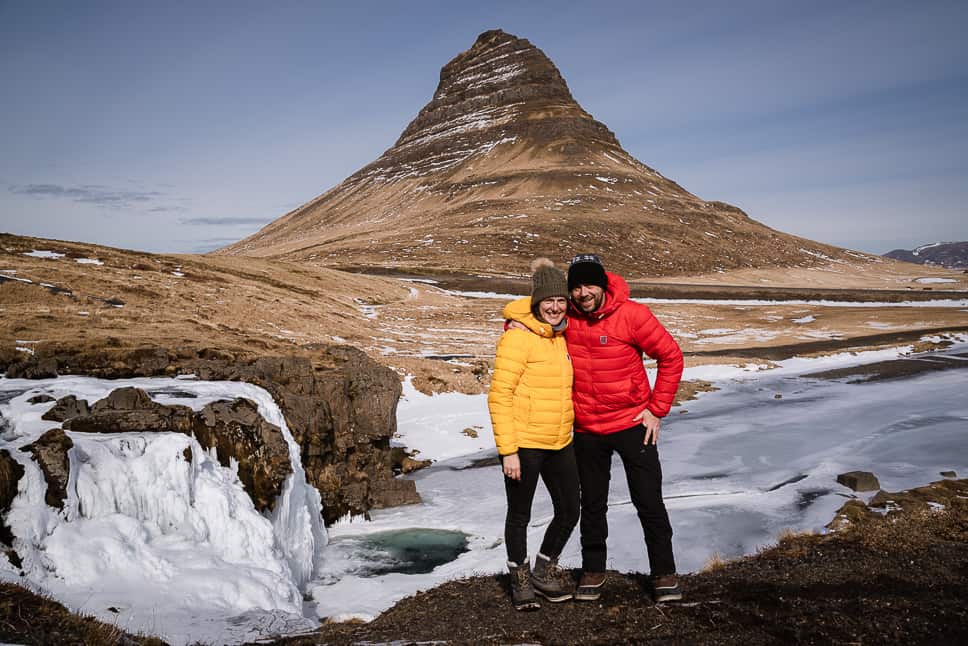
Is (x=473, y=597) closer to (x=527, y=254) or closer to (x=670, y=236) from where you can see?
(x=527, y=254)

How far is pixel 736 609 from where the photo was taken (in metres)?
5.97

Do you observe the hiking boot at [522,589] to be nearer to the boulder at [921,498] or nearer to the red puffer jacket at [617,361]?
the red puffer jacket at [617,361]

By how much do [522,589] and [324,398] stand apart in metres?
10.7

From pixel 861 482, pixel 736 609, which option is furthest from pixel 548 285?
pixel 861 482

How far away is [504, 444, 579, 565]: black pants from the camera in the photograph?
620 cm

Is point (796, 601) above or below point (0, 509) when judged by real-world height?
below

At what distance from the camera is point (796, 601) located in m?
6.05

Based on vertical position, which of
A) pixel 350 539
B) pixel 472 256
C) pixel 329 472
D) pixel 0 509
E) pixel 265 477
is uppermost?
pixel 472 256

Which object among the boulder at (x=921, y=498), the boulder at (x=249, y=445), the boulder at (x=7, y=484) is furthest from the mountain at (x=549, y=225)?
the boulder at (x=7, y=484)

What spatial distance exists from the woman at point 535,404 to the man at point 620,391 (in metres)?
0.17

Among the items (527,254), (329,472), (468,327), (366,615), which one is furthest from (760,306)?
(366,615)

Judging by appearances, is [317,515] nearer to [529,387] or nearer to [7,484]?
[7,484]

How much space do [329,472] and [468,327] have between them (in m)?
34.4

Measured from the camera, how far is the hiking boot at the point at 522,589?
6473 mm
